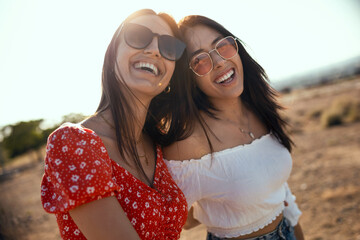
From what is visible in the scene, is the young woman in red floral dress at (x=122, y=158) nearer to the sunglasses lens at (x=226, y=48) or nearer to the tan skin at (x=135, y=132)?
the tan skin at (x=135, y=132)

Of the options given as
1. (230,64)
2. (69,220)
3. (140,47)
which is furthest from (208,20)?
(69,220)

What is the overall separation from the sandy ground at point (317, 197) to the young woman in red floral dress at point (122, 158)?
2.17 m

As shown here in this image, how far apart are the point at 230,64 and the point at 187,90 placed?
0.44 meters

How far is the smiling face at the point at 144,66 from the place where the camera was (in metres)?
1.59

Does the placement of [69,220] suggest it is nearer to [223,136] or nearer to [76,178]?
[76,178]

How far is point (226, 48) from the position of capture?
7.04 ft

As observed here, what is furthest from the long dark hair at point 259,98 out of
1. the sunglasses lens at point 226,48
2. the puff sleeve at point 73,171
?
the puff sleeve at point 73,171

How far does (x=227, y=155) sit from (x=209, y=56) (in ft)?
2.70

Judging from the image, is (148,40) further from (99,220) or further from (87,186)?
(99,220)

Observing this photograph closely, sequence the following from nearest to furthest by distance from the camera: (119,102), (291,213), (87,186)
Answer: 1. (87,186)
2. (119,102)
3. (291,213)

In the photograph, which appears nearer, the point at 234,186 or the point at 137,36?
the point at 137,36

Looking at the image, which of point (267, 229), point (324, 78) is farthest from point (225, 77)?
point (324, 78)

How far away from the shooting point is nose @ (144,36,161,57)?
165 cm

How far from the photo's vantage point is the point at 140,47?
1616 millimetres
